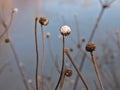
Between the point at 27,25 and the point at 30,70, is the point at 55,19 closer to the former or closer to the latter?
the point at 27,25

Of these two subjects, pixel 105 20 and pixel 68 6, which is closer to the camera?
pixel 105 20

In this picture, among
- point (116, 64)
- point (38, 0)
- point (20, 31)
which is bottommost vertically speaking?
point (116, 64)

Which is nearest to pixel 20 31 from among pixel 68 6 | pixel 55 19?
pixel 55 19

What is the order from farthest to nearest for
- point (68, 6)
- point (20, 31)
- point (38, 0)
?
point (38, 0) → point (68, 6) → point (20, 31)

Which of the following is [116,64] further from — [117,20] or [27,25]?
[27,25]

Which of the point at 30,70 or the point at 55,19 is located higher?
the point at 55,19

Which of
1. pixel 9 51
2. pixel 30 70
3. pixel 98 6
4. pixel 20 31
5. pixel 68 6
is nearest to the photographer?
pixel 30 70
